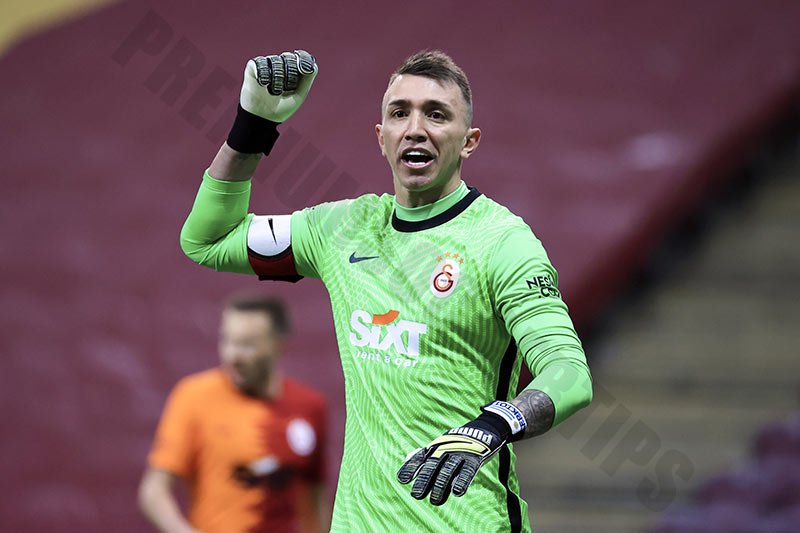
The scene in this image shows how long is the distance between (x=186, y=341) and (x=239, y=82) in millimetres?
1427

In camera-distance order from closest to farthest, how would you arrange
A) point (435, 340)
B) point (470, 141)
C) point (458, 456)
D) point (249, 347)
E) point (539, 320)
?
point (458, 456) → point (539, 320) → point (435, 340) → point (470, 141) → point (249, 347)

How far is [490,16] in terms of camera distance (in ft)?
20.4

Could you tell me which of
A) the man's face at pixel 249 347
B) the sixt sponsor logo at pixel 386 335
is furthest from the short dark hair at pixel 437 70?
the man's face at pixel 249 347

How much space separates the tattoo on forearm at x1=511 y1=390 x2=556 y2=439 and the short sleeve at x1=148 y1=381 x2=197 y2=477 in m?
2.32

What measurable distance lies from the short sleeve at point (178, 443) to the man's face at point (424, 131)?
6.50ft

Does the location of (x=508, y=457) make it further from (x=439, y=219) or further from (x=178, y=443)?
(x=178, y=443)

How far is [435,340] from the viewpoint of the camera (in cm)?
233

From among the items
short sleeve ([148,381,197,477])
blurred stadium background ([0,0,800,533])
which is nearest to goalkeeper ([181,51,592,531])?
short sleeve ([148,381,197,477])

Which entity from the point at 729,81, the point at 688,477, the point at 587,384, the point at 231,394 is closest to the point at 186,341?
the point at 231,394

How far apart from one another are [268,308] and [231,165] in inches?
64.9

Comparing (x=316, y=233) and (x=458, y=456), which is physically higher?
(x=316, y=233)

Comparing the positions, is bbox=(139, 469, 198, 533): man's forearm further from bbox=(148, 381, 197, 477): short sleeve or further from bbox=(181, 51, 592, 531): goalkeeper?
bbox=(181, 51, 592, 531): goalkeeper

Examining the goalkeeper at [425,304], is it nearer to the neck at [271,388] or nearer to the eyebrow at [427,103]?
the eyebrow at [427,103]

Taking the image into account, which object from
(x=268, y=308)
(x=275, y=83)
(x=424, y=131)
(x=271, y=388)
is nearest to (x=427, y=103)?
(x=424, y=131)
